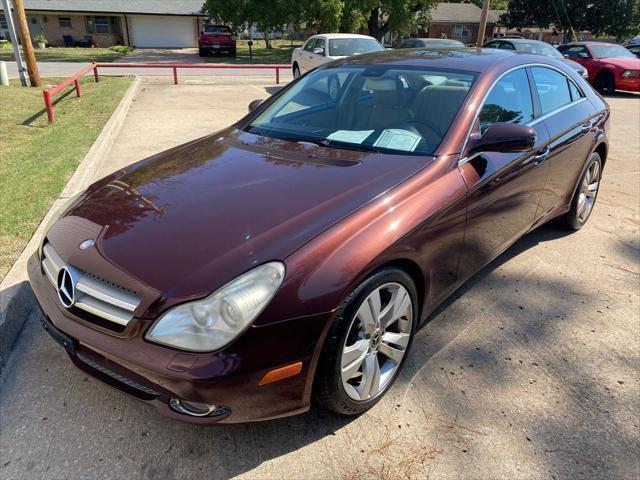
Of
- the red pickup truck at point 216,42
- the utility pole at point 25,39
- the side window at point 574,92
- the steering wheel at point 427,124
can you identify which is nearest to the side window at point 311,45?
the utility pole at point 25,39

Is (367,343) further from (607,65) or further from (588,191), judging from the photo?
(607,65)

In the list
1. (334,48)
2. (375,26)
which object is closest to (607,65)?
(334,48)

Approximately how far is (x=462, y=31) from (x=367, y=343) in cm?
6166

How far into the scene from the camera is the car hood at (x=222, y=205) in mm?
2018

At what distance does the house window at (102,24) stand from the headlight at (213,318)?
1840 inches

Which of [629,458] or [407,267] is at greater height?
[407,267]

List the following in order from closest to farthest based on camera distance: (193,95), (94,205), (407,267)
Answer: (407,267)
(94,205)
(193,95)

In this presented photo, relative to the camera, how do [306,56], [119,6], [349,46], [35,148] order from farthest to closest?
[119,6] < [306,56] < [349,46] < [35,148]

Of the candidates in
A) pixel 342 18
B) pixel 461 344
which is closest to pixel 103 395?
pixel 461 344

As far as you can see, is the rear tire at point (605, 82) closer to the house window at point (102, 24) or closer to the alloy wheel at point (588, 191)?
the alloy wheel at point (588, 191)

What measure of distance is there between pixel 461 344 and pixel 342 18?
28.7 m

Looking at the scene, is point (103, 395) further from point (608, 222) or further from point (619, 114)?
point (619, 114)

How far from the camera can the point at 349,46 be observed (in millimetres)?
14461

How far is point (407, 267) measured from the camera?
8.13 ft
